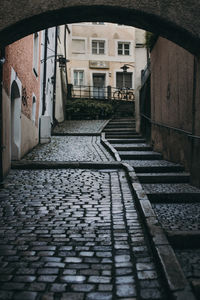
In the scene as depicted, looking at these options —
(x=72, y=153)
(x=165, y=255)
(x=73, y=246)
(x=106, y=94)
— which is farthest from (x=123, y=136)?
(x=106, y=94)

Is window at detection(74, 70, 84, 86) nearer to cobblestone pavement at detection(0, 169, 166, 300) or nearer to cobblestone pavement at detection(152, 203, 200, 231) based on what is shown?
cobblestone pavement at detection(0, 169, 166, 300)

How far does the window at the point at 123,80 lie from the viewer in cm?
3319

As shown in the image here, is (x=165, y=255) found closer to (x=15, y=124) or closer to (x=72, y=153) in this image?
(x=15, y=124)

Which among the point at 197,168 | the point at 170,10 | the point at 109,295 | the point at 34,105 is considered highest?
the point at 170,10

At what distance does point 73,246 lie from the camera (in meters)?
3.83

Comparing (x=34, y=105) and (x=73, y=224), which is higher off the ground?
(x=34, y=105)

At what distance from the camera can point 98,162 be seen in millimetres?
8992

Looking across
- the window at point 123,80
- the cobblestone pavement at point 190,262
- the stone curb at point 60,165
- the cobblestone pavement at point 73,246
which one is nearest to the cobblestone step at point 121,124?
the stone curb at point 60,165

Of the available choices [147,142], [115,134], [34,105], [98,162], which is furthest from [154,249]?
[115,134]

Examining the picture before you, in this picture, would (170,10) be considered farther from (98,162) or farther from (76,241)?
(98,162)

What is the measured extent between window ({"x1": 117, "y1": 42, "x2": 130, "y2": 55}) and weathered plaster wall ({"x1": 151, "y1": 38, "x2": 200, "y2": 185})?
2340cm

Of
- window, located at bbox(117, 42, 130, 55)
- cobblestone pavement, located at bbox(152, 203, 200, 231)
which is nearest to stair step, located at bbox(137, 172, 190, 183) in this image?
cobblestone pavement, located at bbox(152, 203, 200, 231)

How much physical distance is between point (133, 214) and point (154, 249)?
139 cm

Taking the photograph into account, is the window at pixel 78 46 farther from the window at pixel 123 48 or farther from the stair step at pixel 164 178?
the stair step at pixel 164 178
